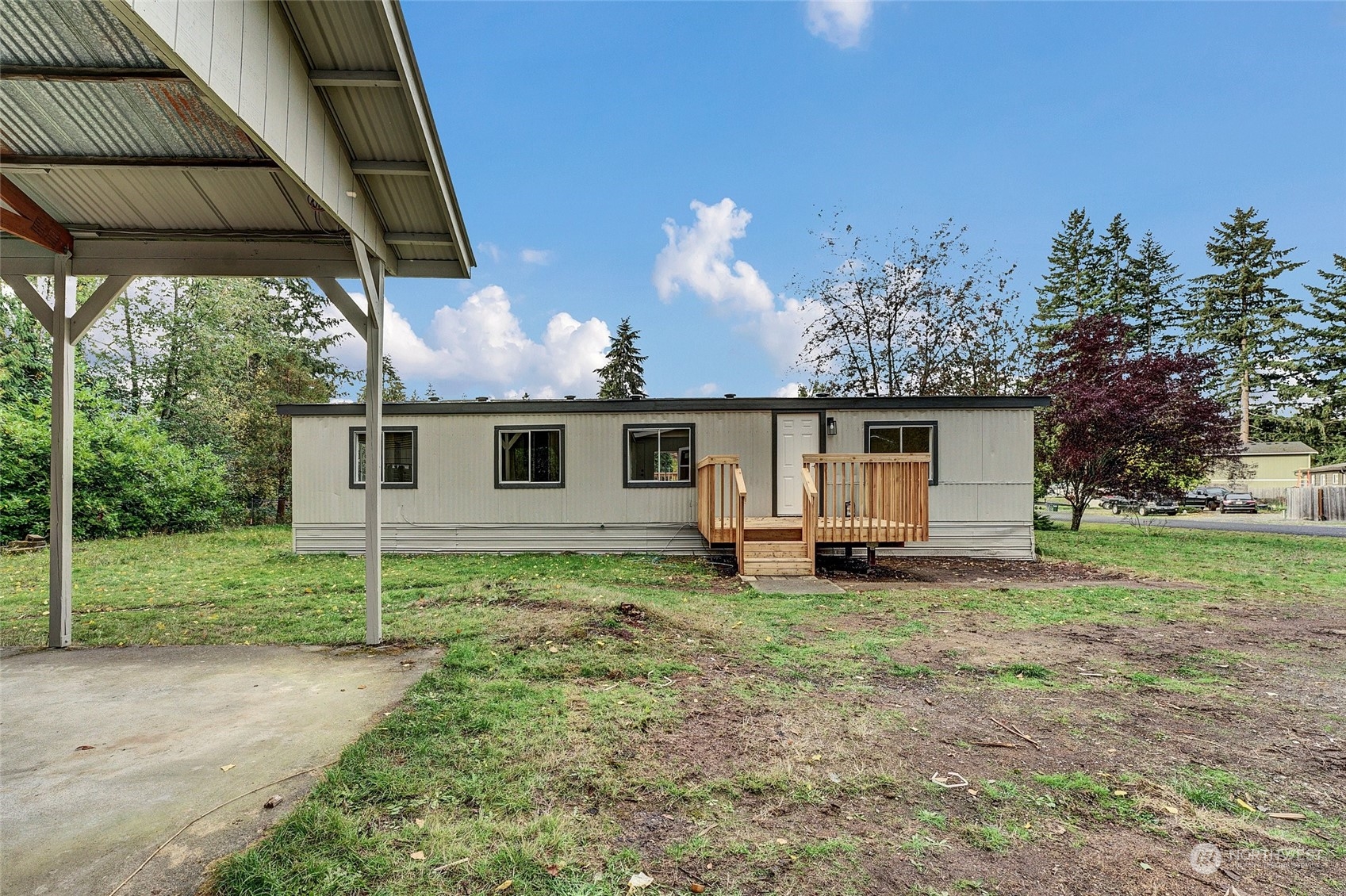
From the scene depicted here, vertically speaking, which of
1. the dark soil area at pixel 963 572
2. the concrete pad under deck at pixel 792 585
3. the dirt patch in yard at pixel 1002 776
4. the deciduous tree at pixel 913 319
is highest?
→ the deciduous tree at pixel 913 319

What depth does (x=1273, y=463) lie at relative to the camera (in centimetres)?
3297

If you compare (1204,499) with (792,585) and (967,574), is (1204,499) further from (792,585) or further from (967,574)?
(792,585)

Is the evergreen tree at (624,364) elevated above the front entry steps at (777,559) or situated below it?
above

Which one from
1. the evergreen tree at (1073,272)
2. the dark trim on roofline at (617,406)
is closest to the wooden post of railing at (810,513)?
the dark trim on roofline at (617,406)

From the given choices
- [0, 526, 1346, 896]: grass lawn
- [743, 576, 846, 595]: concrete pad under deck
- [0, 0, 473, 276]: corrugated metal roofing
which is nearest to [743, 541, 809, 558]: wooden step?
[743, 576, 846, 595]: concrete pad under deck

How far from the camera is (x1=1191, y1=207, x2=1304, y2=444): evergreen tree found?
30.0m

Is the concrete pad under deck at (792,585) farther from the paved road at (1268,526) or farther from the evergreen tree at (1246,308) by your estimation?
the evergreen tree at (1246,308)

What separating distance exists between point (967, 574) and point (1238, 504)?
2468 cm

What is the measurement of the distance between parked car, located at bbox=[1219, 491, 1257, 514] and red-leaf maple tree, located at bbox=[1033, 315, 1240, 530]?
13.7 m

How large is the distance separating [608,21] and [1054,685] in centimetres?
1662

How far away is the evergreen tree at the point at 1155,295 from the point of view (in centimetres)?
3177

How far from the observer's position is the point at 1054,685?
373 cm

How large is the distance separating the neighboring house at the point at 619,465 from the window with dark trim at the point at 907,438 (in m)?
0.03

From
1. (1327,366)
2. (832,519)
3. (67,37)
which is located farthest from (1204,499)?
(67,37)
